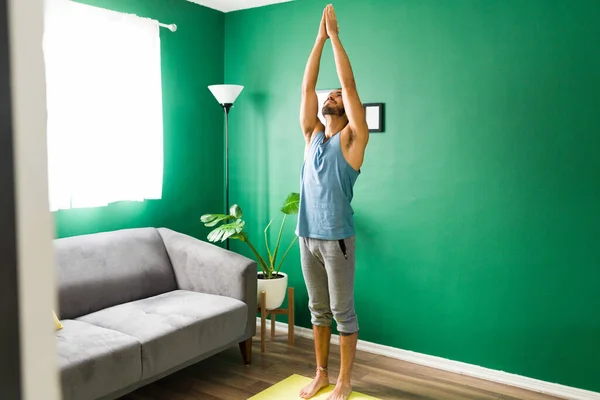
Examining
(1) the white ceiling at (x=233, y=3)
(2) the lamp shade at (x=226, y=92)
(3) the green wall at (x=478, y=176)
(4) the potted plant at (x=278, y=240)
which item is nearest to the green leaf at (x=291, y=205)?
(4) the potted plant at (x=278, y=240)

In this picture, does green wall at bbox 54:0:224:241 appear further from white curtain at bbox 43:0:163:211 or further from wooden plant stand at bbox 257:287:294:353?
wooden plant stand at bbox 257:287:294:353

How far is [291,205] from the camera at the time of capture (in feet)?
12.8

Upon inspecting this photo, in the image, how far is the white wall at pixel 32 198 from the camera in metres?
0.19

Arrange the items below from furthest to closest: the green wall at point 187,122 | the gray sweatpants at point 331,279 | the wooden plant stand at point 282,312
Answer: the green wall at point 187,122
the wooden plant stand at point 282,312
the gray sweatpants at point 331,279

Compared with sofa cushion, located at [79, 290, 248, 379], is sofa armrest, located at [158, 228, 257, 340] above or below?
above

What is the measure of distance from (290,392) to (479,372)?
115cm

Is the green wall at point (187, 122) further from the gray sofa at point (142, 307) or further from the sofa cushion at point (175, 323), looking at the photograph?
the sofa cushion at point (175, 323)

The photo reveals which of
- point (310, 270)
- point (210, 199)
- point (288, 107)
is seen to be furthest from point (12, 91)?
point (210, 199)

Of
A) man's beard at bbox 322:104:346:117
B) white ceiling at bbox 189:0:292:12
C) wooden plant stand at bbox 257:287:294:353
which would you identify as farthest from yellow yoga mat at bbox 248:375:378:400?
white ceiling at bbox 189:0:292:12

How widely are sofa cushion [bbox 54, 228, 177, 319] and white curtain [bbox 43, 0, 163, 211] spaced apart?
247 millimetres

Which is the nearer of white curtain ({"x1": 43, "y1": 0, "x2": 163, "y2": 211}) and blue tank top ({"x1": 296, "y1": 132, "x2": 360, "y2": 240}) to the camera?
blue tank top ({"x1": 296, "y1": 132, "x2": 360, "y2": 240})

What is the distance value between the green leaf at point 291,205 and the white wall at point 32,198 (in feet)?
12.1

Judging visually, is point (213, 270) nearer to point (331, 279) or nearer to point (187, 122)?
point (331, 279)

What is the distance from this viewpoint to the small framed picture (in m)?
3.67
